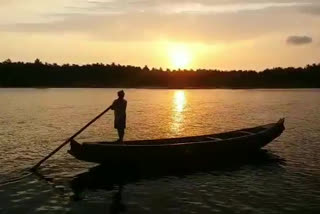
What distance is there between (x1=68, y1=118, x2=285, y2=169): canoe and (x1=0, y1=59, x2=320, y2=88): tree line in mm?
154134

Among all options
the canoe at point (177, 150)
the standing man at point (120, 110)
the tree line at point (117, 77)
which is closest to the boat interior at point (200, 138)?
the canoe at point (177, 150)

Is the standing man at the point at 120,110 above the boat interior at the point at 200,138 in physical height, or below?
above

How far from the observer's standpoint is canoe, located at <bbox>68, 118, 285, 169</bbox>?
22091 mm

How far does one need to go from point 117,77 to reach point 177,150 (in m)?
166

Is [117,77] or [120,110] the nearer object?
[120,110]

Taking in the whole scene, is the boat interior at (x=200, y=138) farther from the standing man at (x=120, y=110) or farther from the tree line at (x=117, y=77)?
the tree line at (x=117, y=77)

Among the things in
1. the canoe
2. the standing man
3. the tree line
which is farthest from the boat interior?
the tree line

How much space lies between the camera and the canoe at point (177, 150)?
22.1 meters

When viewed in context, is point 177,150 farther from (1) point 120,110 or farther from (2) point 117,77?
(2) point 117,77

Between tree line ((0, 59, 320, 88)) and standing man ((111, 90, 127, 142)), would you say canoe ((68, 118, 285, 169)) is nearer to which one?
standing man ((111, 90, 127, 142))

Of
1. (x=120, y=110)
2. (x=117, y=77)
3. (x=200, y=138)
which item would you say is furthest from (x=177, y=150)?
(x=117, y=77)

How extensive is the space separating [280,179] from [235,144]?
16.0 feet

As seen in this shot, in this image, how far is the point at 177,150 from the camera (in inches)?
947

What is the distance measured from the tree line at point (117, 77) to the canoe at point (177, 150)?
154m
